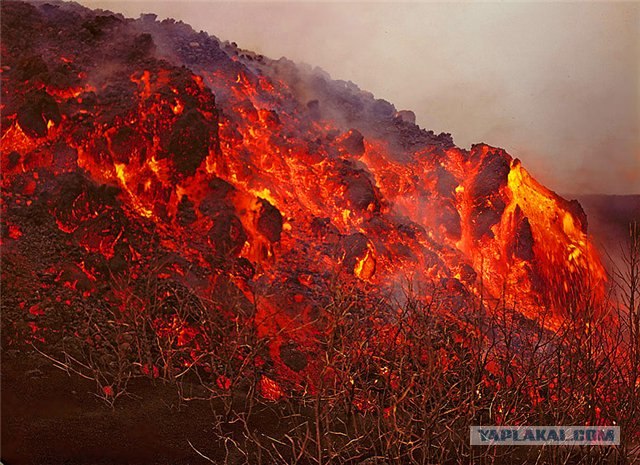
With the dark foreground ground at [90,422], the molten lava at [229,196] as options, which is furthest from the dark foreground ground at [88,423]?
the molten lava at [229,196]

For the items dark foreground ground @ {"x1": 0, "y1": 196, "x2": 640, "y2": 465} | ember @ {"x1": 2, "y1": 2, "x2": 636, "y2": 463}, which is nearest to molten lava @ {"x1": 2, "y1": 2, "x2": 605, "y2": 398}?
ember @ {"x1": 2, "y1": 2, "x2": 636, "y2": 463}

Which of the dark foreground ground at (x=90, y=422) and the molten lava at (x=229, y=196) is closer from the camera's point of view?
the dark foreground ground at (x=90, y=422)

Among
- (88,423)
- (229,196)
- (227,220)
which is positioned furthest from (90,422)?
(229,196)

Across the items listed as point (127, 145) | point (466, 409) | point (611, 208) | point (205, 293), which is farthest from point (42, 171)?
point (611, 208)

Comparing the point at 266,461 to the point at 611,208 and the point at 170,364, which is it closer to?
the point at 170,364

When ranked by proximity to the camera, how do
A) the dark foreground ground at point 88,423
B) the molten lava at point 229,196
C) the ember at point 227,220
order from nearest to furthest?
the dark foreground ground at point 88,423
the ember at point 227,220
the molten lava at point 229,196

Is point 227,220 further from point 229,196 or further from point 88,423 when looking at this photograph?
point 88,423

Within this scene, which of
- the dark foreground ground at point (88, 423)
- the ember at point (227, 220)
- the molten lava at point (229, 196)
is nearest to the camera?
the dark foreground ground at point (88, 423)

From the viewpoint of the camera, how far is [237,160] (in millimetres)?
13352

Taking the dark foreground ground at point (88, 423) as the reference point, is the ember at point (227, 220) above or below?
above

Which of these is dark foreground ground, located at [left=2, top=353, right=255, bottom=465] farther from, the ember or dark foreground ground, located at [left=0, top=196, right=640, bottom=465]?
the ember

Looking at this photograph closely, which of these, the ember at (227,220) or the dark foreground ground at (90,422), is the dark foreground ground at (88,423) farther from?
the ember at (227,220)

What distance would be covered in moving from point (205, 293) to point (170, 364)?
292 centimetres

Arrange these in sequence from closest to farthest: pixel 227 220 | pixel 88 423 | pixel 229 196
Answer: pixel 88 423 → pixel 227 220 → pixel 229 196
